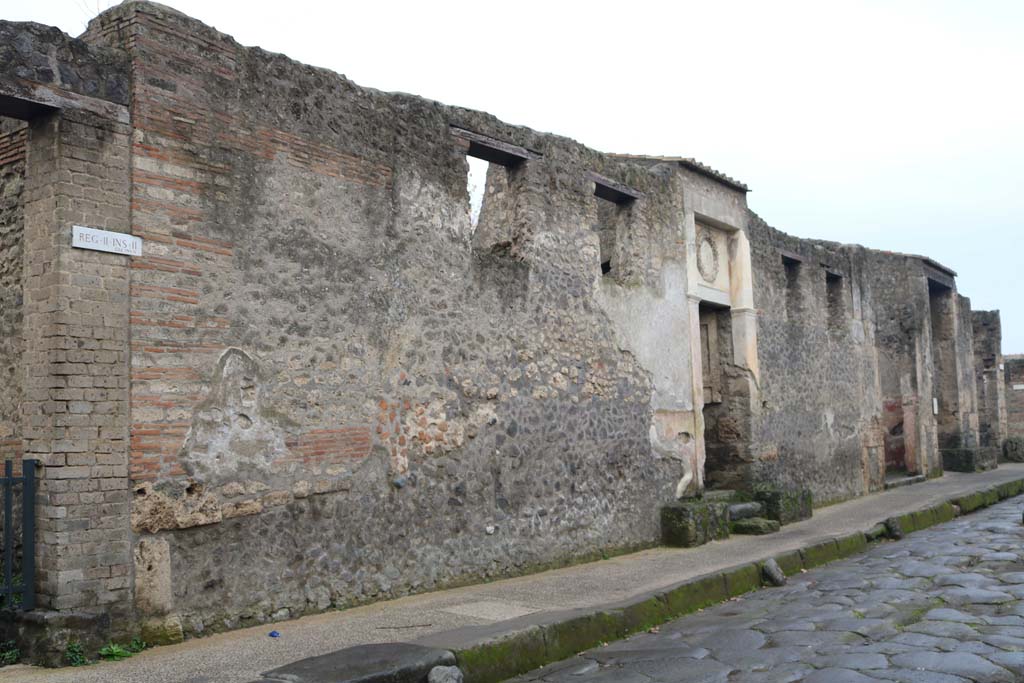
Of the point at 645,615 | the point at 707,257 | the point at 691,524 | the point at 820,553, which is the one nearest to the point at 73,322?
the point at 645,615

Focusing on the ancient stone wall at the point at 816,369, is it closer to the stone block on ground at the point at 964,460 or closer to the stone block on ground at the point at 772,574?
the stone block on ground at the point at 772,574

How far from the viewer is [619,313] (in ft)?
28.2

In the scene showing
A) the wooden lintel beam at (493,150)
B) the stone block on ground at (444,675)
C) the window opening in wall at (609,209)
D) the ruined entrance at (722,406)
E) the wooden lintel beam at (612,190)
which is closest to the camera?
the stone block on ground at (444,675)

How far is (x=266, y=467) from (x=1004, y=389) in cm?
2197

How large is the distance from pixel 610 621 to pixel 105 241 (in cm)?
351

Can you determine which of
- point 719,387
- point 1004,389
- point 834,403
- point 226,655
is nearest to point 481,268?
point 226,655

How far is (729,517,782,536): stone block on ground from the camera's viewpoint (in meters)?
9.28

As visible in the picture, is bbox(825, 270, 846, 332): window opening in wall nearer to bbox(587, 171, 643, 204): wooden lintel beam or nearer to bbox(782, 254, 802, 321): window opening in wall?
bbox(782, 254, 802, 321): window opening in wall

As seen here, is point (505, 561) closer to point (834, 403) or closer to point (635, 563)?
point (635, 563)

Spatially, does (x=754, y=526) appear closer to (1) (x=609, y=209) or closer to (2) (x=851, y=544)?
(2) (x=851, y=544)

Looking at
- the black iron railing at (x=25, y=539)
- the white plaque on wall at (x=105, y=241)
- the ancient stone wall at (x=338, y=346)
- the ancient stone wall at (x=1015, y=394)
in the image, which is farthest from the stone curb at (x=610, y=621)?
the ancient stone wall at (x=1015, y=394)

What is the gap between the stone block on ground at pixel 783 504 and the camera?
10.0m

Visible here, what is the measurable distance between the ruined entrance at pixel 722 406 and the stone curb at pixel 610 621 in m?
2.13

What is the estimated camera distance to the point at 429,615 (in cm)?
526
